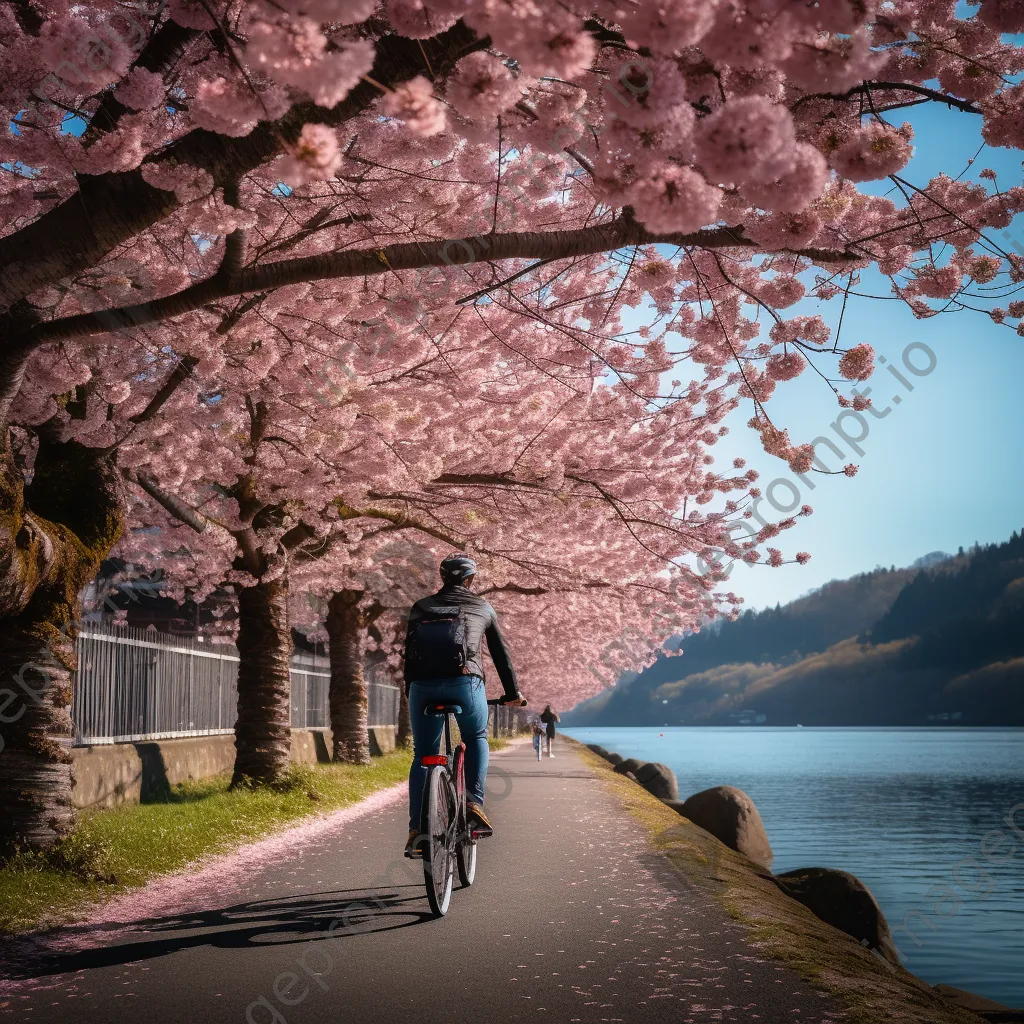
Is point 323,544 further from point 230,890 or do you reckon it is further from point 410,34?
point 410,34

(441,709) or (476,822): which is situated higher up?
(441,709)

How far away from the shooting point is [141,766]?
12.6 m

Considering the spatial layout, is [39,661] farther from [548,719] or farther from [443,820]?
[548,719]

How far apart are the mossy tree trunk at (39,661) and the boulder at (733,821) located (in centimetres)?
1061

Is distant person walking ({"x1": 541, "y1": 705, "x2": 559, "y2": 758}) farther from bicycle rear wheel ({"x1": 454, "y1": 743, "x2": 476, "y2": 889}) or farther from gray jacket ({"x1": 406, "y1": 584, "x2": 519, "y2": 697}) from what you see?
gray jacket ({"x1": 406, "y1": 584, "x2": 519, "y2": 697})

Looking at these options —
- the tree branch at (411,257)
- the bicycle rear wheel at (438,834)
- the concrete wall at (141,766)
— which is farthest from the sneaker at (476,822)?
the concrete wall at (141,766)

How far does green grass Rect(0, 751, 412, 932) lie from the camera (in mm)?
6371

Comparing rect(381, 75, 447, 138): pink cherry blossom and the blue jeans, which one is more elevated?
rect(381, 75, 447, 138): pink cherry blossom

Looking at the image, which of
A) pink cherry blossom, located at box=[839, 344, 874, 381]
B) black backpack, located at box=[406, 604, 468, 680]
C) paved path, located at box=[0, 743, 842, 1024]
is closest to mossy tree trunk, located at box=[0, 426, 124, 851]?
paved path, located at box=[0, 743, 842, 1024]

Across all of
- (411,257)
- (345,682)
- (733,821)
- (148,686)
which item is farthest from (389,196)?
(345,682)

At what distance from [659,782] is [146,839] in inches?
790

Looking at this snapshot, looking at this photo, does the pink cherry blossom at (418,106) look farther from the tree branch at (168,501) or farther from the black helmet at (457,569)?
the tree branch at (168,501)

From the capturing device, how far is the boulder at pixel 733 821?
1522 cm

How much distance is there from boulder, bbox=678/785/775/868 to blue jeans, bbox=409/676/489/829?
31.8ft
